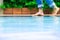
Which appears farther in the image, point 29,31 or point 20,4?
point 20,4

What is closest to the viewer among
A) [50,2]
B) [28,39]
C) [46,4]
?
[28,39]

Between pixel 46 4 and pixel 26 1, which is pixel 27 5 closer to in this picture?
pixel 26 1

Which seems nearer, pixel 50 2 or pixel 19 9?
pixel 50 2

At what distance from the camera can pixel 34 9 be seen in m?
4.98

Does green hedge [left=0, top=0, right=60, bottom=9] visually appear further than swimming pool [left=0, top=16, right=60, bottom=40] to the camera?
Yes

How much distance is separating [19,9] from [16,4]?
0.19 m

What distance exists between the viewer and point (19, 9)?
4965 millimetres

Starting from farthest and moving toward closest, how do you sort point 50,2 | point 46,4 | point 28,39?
point 46,4
point 50,2
point 28,39

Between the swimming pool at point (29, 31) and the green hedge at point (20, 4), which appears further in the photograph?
the green hedge at point (20, 4)

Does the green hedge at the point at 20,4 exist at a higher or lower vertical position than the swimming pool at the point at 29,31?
higher

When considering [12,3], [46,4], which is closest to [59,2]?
[46,4]

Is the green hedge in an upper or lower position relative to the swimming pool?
upper

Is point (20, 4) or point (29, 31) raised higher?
point (20, 4)

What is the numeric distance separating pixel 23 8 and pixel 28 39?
3.73m
